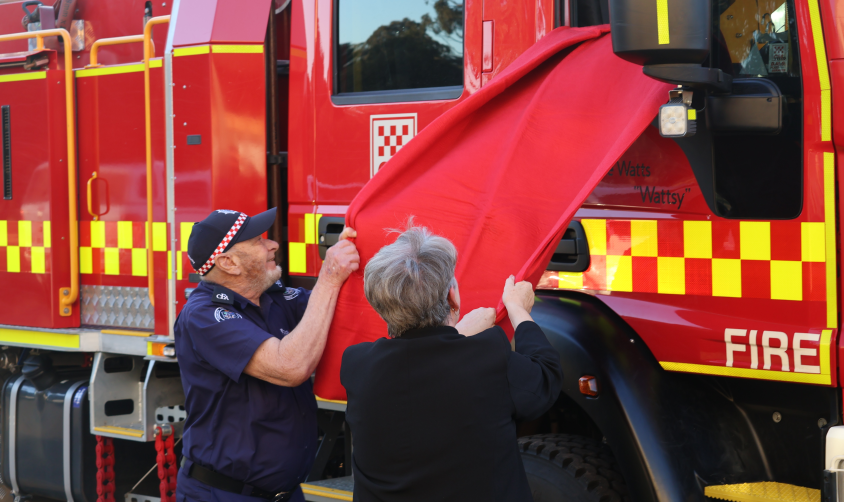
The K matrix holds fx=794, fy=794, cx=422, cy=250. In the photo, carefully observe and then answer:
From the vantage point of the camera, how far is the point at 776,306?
2348mm

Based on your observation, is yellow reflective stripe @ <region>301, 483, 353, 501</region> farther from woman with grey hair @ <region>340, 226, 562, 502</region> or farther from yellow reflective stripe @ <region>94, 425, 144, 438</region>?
woman with grey hair @ <region>340, 226, 562, 502</region>

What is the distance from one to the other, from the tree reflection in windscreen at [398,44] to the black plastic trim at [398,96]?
2 cm

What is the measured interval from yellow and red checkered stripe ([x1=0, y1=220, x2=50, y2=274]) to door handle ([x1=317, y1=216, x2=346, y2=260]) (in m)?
1.64

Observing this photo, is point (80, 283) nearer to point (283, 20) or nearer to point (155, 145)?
point (155, 145)

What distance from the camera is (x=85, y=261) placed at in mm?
4008

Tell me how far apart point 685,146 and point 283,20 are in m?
1.79

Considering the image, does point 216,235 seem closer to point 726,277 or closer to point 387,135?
point 387,135

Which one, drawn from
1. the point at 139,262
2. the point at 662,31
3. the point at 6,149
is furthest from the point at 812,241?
the point at 6,149

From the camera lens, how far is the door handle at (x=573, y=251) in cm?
270

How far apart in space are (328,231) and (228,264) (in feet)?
2.24

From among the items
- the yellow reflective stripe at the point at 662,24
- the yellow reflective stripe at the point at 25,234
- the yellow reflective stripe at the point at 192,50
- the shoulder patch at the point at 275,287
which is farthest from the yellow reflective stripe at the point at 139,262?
the yellow reflective stripe at the point at 662,24

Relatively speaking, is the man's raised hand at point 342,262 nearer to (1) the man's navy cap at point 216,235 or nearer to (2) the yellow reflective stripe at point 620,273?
(1) the man's navy cap at point 216,235

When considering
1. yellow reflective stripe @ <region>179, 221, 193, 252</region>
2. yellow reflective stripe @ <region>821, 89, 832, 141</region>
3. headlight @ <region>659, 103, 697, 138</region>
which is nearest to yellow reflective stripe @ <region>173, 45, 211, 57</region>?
yellow reflective stripe @ <region>179, 221, 193, 252</region>

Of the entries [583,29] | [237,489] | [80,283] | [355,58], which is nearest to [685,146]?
[583,29]
